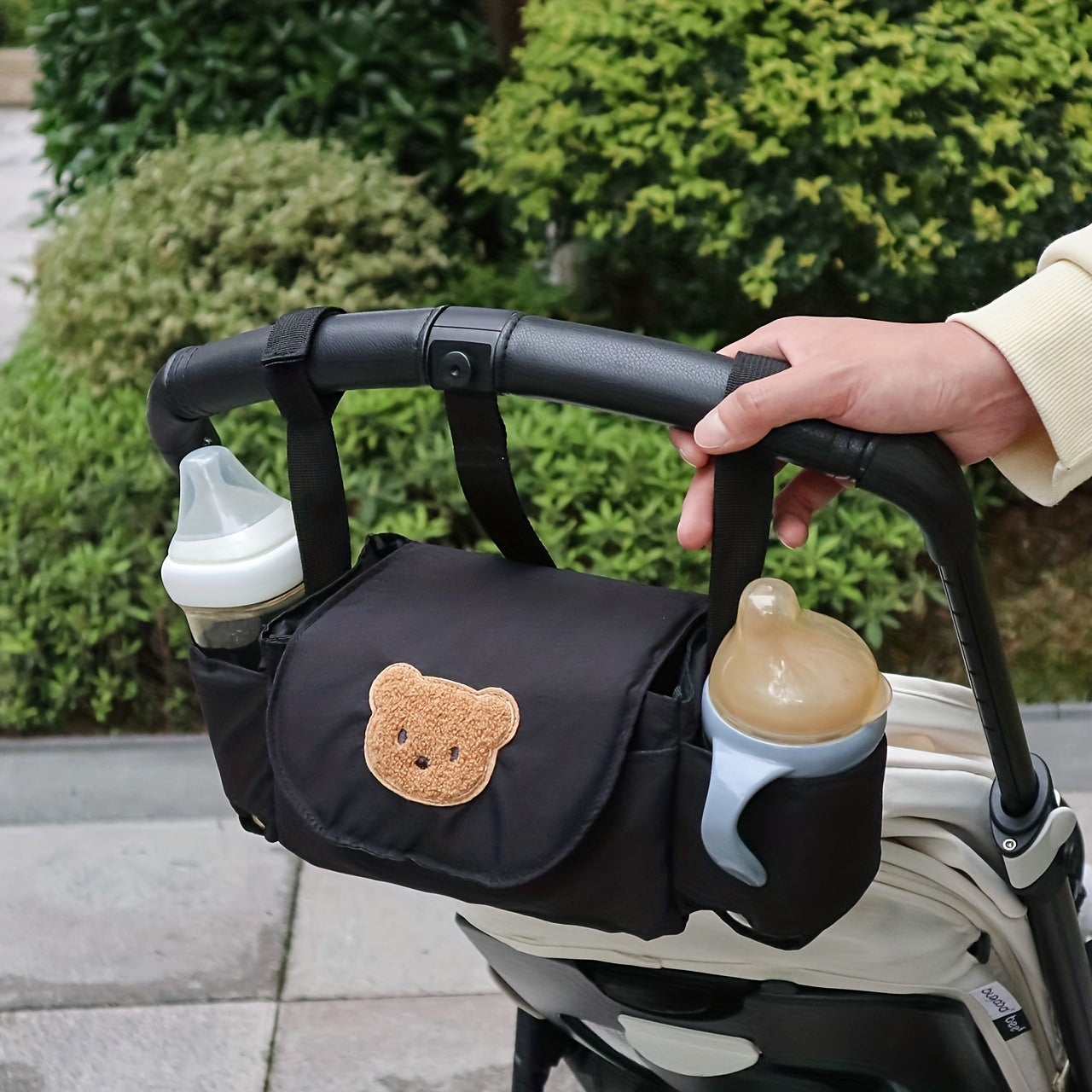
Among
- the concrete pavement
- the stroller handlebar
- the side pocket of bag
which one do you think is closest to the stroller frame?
the stroller handlebar

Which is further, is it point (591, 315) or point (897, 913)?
A: point (591, 315)

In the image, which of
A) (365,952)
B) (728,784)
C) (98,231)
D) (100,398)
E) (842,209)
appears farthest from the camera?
(98,231)

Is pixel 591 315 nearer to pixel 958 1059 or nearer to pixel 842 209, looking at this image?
pixel 842 209

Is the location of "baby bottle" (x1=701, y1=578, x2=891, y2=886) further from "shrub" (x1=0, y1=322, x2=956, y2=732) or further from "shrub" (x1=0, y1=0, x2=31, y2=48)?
"shrub" (x1=0, y1=0, x2=31, y2=48)

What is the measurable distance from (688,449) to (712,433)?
0.15 meters

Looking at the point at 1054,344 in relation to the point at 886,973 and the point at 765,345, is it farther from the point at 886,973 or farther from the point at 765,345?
the point at 886,973

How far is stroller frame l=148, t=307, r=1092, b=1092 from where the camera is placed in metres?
1.00

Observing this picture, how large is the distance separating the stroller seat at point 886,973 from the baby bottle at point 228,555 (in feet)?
1.32

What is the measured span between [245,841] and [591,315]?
1936 millimetres

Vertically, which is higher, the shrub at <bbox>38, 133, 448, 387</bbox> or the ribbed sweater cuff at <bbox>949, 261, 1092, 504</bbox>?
the ribbed sweater cuff at <bbox>949, 261, 1092, 504</bbox>

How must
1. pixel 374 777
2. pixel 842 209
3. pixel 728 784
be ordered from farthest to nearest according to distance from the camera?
pixel 842 209
pixel 374 777
pixel 728 784

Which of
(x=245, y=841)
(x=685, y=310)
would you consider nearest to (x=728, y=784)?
(x=245, y=841)

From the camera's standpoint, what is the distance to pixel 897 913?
4.22ft

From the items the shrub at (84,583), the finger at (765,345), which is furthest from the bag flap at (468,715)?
the shrub at (84,583)
